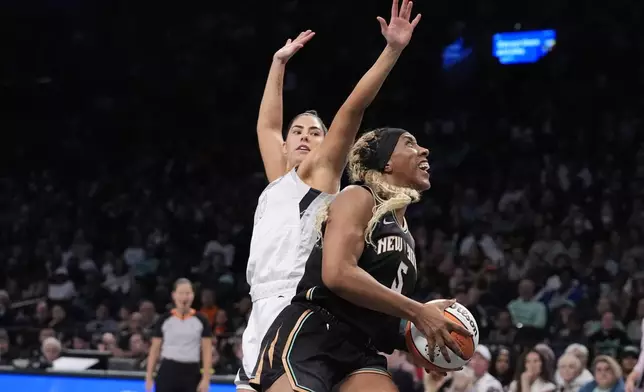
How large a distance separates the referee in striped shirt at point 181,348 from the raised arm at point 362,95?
504cm

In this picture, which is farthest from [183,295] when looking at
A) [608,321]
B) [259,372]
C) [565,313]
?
[259,372]

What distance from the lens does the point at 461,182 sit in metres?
14.0

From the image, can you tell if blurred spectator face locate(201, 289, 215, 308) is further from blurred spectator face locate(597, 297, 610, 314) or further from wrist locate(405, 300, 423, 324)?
wrist locate(405, 300, 423, 324)

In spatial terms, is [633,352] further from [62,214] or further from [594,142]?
[62,214]

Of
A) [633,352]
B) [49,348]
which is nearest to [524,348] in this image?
[633,352]

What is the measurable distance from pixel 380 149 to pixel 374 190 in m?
0.19

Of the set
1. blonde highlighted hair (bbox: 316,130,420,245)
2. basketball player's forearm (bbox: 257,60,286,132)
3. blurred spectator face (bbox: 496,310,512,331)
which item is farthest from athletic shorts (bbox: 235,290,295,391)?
blurred spectator face (bbox: 496,310,512,331)

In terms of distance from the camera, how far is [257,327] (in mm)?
4145

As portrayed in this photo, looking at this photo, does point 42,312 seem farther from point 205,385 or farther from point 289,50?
point 289,50

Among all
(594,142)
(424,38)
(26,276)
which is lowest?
(26,276)

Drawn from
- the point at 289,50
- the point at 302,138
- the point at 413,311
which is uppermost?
the point at 289,50

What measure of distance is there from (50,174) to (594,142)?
8.61 meters

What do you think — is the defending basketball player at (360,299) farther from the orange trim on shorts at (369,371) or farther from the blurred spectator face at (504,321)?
the blurred spectator face at (504,321)

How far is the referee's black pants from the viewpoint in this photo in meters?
8.75
